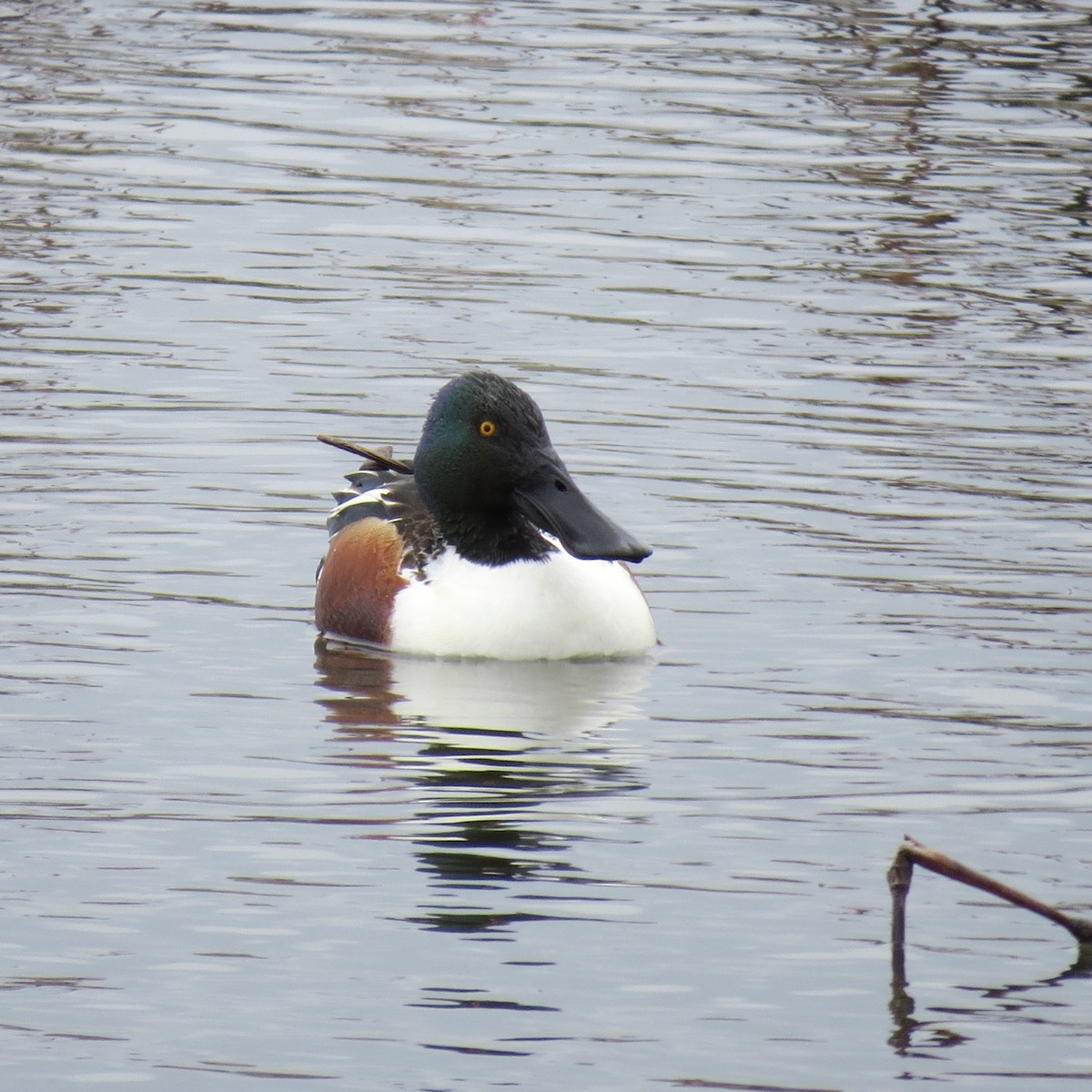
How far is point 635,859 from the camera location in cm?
682

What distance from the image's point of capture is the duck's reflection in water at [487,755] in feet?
A: 21.9

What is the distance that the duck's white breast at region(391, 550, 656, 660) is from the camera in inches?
356

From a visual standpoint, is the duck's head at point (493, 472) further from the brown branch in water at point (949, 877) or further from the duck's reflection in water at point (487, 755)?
the brown branch in water at point (949, 877)

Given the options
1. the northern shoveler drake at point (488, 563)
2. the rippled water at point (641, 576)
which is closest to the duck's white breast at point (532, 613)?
the northern shoveler drake at point (488, 563)

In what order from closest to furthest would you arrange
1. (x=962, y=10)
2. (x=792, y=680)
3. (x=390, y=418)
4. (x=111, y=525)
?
1. (x=792, y=680)
2. (x=111, y=525)
3. (x=390, y=418)
4. (x=962, y=10)

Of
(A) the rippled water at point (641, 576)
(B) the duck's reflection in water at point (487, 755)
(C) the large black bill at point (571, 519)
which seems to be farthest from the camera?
(C) the large black bill at point (571, 519)

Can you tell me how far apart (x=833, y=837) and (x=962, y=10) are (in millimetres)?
18572

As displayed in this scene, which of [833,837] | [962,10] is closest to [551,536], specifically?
[833,837]

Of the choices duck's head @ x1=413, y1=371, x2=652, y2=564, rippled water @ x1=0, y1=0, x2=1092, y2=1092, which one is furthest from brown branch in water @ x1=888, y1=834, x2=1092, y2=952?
duck's head @ x1=413, y1=371, x2=652, y2=564

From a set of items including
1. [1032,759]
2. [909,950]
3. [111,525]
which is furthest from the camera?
[111,525]

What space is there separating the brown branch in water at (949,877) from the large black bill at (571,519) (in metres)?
2.81

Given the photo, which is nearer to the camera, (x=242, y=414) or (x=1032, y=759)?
(x=1032, y=759)

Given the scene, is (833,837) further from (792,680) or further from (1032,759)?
(792,680)

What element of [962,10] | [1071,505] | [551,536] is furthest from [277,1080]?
[962,10]
